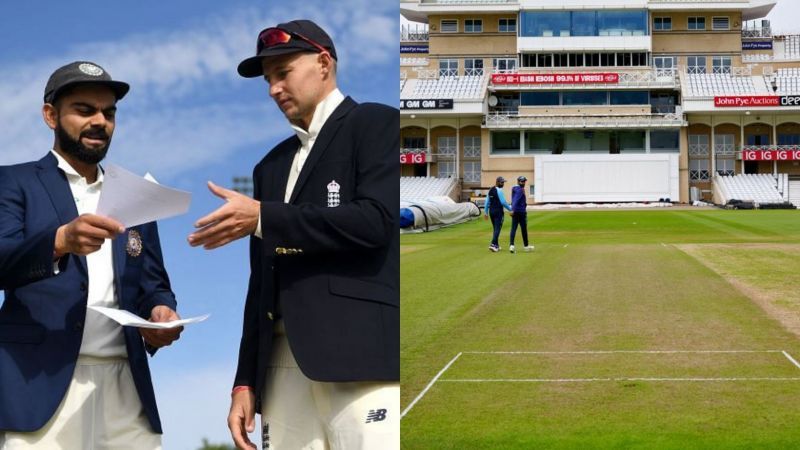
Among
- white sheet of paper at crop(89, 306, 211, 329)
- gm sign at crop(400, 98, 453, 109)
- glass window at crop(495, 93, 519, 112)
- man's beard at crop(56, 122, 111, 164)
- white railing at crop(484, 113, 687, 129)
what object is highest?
glass window at crop(495, 93, 519, 112)

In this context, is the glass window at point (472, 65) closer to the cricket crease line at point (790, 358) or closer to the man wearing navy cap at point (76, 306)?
the cricket crease line at point (790, 358)

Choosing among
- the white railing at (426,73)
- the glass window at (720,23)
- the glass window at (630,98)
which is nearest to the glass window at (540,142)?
the white railing at (426,73)

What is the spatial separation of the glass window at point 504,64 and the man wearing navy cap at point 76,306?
129 feet

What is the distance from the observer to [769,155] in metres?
39.4

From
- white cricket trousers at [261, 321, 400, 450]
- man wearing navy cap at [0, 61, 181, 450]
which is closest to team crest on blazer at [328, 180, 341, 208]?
white cricket trousers at [261, 321, 400, 450]

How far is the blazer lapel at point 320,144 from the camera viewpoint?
1475 millimetres

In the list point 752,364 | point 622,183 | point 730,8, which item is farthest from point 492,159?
point 752,364

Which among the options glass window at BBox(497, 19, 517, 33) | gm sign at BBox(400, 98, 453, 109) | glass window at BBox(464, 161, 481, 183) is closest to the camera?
gm sign at BBox(400, 98, 453, 109)

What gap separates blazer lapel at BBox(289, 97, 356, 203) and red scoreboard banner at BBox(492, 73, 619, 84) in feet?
124

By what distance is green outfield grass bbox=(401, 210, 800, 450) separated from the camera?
4781mm

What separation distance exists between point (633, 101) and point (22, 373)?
41242 mm

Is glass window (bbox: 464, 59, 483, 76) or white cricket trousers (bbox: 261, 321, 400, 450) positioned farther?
glass window (bbox: 464, 59, 483, 76)

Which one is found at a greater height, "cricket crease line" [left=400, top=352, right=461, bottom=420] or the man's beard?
the man's beard

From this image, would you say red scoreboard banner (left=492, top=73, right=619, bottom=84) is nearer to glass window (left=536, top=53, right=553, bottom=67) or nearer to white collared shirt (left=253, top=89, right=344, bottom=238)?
glass window (left=536, top=53, right=553, bottom=67)
